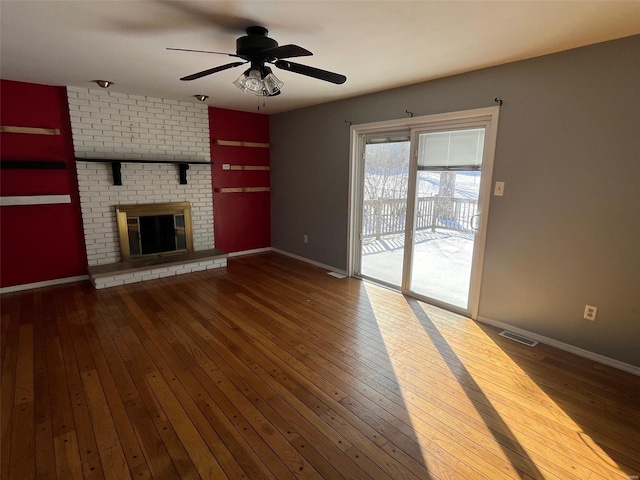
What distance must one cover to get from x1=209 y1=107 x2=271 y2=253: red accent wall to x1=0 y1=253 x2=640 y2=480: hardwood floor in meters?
2.31

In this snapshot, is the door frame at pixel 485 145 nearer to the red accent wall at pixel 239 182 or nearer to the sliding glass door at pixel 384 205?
the sliding glass door at pixel 384 205

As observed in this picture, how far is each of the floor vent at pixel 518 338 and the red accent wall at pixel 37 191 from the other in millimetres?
5000

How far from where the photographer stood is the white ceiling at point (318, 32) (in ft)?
6.31

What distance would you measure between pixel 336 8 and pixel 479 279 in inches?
104

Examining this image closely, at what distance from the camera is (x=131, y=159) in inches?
172

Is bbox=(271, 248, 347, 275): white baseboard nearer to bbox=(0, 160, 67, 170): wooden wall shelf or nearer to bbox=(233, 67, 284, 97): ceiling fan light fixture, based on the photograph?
bbox=(233, 67, 284, 97): ceiling fan light fixture

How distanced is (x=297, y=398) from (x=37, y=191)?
3.97 metres

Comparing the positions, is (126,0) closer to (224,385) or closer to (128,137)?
(224,385)

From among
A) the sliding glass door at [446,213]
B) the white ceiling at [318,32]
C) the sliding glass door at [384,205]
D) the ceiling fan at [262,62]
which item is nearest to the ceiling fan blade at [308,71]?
the ceiling fan at [262,62]

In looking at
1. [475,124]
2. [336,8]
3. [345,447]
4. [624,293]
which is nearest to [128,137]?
[336,8]

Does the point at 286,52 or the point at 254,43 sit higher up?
the point at 254,43

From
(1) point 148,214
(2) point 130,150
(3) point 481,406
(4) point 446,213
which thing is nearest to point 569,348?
(3) point 481,406

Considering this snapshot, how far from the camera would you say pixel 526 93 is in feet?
9.08

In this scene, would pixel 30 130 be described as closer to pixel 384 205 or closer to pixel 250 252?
pixel 250 252
